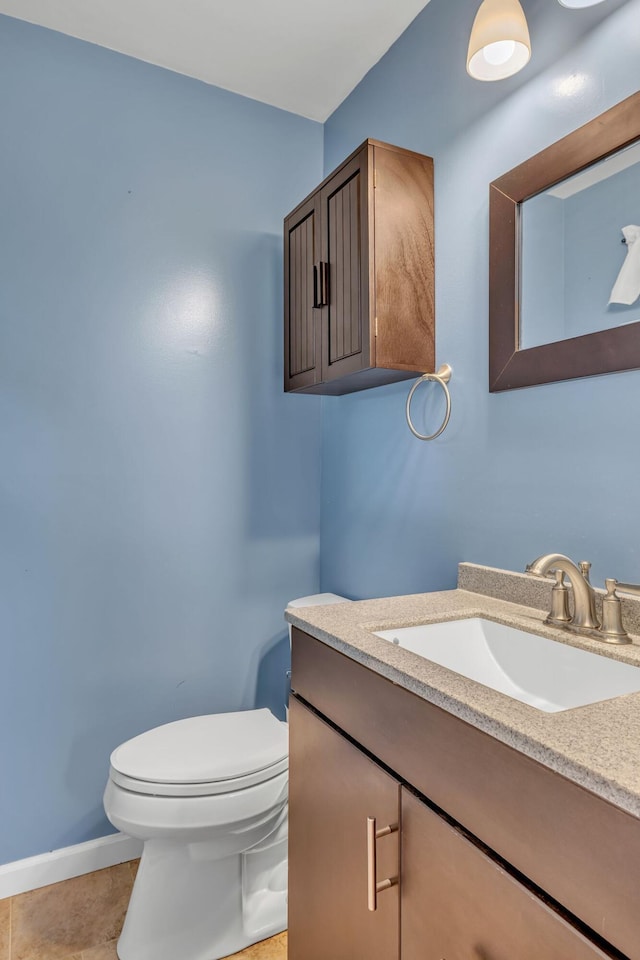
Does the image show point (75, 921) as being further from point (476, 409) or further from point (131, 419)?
point (476, 409)

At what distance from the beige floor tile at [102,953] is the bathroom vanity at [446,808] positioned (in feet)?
1.95

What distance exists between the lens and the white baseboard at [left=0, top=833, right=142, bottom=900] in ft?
5.48

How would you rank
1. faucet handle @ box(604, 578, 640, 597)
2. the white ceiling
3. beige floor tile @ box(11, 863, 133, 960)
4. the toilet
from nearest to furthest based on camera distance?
faucet handle @ box(604, 578, 640, 597) → the toilet → beige floor tile @ box(11, 863, 133, 960) → the white ceiling

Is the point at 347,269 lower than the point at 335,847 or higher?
higher

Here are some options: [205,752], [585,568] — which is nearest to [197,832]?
[205,752]

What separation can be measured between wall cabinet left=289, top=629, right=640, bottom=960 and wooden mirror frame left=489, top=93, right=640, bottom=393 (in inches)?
29.4

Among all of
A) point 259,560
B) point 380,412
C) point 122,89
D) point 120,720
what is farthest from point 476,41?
point 120,720

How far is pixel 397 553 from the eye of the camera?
1752 mm

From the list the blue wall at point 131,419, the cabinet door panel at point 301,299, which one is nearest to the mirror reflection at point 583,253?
the cabinet door panel at point 301,299

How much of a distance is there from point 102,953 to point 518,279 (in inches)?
78.2

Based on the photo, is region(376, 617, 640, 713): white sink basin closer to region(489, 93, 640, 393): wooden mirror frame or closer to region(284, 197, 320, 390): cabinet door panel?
region(489, 93, 640, 393): wooden mirror frame

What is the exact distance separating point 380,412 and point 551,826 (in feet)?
4.54

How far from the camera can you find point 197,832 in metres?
1.35

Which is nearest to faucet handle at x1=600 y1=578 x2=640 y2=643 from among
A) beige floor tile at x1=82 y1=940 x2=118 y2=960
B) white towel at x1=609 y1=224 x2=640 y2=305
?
white towel at x1=609 y1=224 x2=640 y2=305
